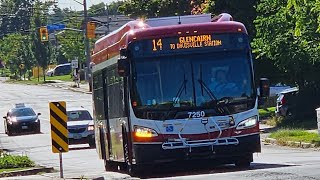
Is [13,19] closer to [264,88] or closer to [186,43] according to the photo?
[186,43]

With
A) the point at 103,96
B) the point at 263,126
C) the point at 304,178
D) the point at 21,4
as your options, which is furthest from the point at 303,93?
the point at 21,4

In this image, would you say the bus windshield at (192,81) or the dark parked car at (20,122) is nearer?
the bus windshield at (192,81)

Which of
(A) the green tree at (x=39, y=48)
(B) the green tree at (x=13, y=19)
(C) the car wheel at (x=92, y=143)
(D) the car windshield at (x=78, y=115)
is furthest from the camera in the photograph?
(B) the green tree at (x=13, y=19)

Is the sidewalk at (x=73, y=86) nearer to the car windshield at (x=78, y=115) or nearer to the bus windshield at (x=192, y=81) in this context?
the car windshield at (x=78, y=115)

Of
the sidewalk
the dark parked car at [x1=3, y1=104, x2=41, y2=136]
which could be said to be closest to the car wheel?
the dark parked car at [x1=3, y1=104, x2=41, y2=136]

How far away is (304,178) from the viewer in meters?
15.1

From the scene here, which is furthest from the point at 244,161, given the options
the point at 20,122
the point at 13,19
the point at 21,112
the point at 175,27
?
the point at 13,19

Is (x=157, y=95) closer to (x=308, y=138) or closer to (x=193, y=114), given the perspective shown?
(x=193, y=114)

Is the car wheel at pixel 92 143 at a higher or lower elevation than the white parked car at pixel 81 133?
lower

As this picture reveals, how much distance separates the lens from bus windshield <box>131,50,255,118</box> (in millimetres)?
18234

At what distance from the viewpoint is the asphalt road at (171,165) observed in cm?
1666

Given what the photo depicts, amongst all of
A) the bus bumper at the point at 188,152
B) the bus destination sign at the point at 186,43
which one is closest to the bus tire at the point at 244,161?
the bus bumper at the point at 188,152

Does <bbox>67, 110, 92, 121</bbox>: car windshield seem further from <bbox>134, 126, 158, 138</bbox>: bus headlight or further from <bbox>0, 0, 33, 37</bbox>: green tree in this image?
<bbox>0, 0, 33, 37</bbox>: green tree

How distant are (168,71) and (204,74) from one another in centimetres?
75
